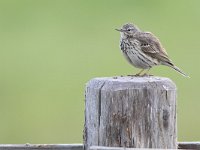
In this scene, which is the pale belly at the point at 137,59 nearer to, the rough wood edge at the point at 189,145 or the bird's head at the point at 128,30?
the bird's head at the point at 128,30

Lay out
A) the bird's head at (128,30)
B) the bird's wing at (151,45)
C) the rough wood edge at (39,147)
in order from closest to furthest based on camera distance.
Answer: the rough wood edge at (39,147) → the bird's wing at (151,45) → the bird's head at (128,30)

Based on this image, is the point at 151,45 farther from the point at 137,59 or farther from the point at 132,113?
the point at 132,113

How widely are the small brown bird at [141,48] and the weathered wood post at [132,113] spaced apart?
4825mm

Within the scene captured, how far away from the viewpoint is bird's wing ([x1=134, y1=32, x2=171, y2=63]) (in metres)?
11.7

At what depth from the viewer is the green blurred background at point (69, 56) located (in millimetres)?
18641

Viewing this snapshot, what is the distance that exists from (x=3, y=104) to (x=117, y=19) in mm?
9984

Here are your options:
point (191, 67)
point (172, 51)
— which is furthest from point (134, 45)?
point (172, 51)

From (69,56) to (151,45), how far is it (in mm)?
13432

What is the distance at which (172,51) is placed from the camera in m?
25.0

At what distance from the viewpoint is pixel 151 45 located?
11.7 m

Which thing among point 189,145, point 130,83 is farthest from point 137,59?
point 130,83

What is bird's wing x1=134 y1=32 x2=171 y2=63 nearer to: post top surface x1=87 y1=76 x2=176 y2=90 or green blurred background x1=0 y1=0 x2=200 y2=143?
post top surface x1=87 y1=76 x2=176 y2=90

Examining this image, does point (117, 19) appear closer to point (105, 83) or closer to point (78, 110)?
point (78, 110)

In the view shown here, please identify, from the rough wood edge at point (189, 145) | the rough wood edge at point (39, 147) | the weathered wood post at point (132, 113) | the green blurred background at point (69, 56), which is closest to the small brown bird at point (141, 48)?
the rough wood edge at point (189, 145)
